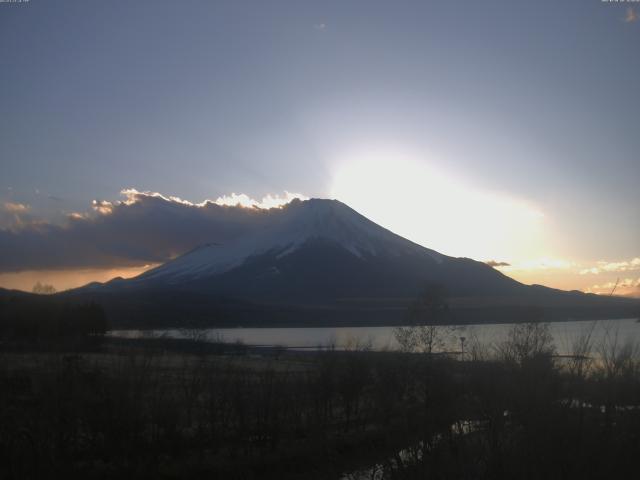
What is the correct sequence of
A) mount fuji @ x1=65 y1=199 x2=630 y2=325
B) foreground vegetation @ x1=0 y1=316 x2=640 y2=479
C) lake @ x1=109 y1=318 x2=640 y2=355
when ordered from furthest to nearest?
mount fuji @ x1=65 y1=199 x2=630 y2=325 < lake @ x1=109 y1=318 x2=640 y2=355 < foreground vegetation @ x1=0 y1=316 x2=640 y2=479

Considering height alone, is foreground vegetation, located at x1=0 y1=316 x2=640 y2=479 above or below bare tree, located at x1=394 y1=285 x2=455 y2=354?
below

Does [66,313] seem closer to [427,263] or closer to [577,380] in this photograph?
[577,380]

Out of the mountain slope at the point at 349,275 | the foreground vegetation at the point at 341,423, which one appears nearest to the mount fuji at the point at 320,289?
the mountain slope at the point at 349,275

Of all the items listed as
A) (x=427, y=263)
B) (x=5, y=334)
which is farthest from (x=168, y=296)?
(x=427, y=263)

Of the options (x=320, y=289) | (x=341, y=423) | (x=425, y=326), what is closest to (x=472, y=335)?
(x=341, y=423)

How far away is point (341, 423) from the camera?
65.0 ft

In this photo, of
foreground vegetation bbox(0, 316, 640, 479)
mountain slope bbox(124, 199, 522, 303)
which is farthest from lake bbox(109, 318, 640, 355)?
mountain slope bbox(124, 199, 522, 303)

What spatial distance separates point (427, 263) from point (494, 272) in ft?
67.0

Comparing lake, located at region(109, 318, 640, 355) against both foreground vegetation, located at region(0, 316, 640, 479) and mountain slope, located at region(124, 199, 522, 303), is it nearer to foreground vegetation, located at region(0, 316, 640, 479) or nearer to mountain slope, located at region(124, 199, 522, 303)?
foreground vegetation, located at region(0, 316, 640, 479)

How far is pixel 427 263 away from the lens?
6860 inches

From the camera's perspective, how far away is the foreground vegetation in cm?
729

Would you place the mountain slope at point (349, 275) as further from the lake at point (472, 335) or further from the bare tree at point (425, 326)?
the bare tree at point (425, 326)

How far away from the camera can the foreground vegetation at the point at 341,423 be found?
23.9 ft

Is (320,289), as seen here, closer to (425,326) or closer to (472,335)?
(425,326)
